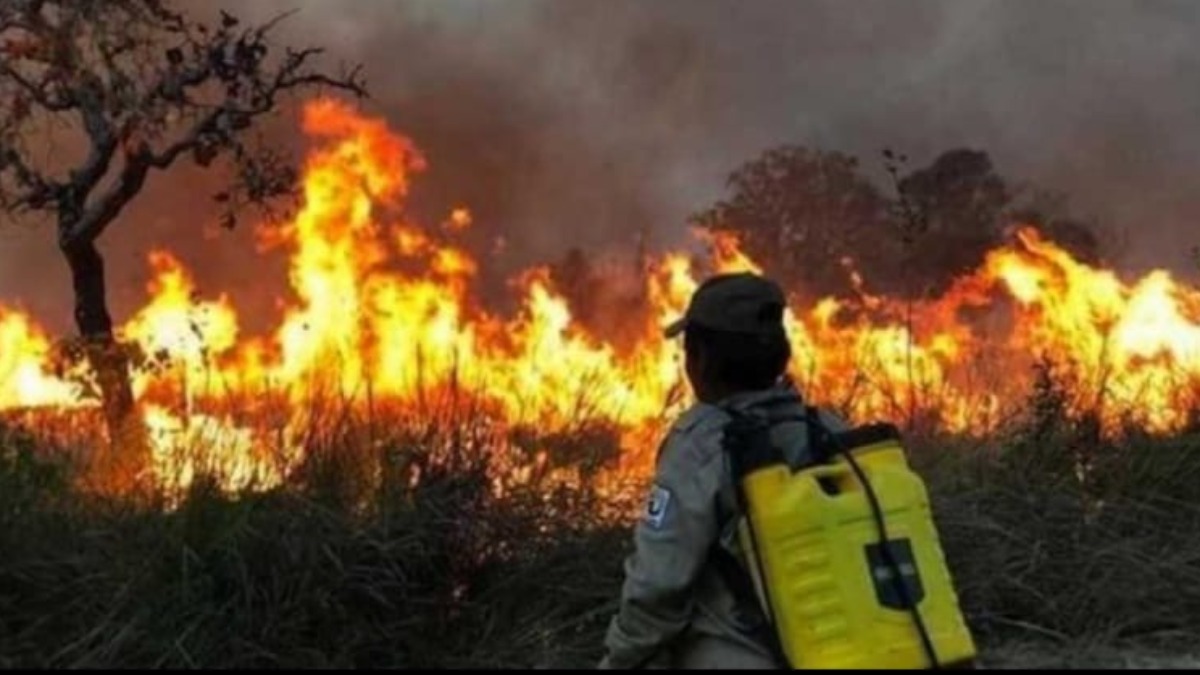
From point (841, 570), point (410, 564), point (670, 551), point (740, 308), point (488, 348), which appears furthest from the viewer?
point (488, 348)

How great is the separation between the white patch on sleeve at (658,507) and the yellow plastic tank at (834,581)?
0.19 meters

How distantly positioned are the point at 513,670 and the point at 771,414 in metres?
1.40

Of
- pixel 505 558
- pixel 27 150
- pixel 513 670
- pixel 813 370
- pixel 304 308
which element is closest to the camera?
pixel 513 670

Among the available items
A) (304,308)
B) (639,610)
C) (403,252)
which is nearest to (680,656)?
(639,610)

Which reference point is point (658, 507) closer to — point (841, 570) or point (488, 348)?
point (841, 570)

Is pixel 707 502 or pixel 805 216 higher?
pixel 805 216

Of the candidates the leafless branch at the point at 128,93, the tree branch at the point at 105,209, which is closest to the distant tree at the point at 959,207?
the leafless branch at the point at 128,93

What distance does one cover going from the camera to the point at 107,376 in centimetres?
919

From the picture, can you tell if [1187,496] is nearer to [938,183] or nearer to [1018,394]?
[1018,394]

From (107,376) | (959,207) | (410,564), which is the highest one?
(959,207)

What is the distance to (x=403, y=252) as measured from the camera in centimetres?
1432

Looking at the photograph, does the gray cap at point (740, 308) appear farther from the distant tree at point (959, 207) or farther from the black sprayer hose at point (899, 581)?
the distant tree at point (959, 207)

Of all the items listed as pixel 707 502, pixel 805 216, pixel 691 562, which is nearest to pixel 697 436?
pixel 707 502

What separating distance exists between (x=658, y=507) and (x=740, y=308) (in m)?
0.51
